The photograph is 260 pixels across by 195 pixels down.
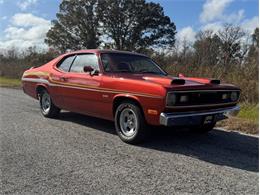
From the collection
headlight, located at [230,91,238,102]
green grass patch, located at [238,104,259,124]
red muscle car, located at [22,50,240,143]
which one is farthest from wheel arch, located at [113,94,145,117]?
green grass patch, located at [238,104,259,124]

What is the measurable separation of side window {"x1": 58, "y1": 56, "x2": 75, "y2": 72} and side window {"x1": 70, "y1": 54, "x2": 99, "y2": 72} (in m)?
0.19

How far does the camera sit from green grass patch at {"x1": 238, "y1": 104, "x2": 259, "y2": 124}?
747 cm

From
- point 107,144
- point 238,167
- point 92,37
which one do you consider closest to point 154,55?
point 107,144

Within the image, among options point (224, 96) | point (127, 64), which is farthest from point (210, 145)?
point (127, 64)

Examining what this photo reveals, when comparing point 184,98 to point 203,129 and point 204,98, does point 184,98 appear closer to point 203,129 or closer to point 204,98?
point 204,98

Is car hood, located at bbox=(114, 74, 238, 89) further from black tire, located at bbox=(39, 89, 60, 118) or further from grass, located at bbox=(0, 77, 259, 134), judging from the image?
black tire, located at bbox=(39, 89, 60, 118)

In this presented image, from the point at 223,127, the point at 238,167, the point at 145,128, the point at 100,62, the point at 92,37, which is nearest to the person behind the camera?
the point at 238,167

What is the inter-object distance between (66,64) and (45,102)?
1.24 m

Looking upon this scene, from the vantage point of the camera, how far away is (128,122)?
18.0 ft

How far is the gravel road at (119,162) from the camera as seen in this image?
3.59 meters

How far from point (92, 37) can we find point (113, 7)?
4.69 metres

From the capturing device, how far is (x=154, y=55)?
15.1 m

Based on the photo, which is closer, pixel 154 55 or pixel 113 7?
pixel 154 55

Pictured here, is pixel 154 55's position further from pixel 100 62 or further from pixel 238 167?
pixel 238 167
